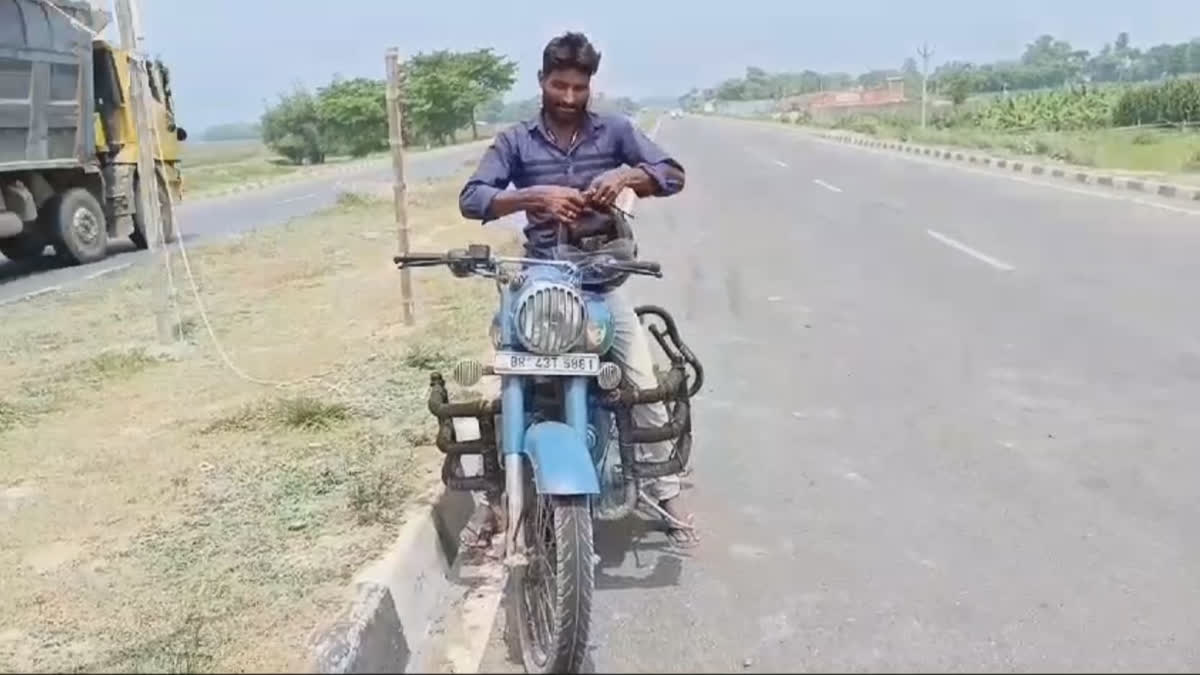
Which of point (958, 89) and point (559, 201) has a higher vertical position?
point (958, 89)

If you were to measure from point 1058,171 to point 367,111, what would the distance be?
38308mm

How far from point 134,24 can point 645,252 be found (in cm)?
617

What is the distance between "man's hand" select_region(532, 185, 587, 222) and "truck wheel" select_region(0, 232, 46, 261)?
525 inches

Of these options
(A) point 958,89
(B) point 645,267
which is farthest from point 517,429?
(A) point 958,89

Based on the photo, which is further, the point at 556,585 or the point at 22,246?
the point at 22,246

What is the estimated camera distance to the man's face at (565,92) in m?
3.67

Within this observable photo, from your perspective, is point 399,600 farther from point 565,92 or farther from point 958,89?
point 958,89

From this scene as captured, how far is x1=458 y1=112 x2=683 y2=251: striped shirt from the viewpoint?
12.5ft

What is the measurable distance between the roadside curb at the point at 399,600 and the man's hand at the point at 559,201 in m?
1.14

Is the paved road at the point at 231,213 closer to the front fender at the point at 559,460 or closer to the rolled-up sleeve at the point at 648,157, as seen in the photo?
the rolled-up sleeve at the point at 648,157

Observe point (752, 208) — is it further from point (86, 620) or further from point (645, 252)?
point (86, 620)

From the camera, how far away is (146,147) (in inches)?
320

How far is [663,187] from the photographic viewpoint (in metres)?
3.77

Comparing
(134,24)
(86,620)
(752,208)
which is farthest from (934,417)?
(752,208)
